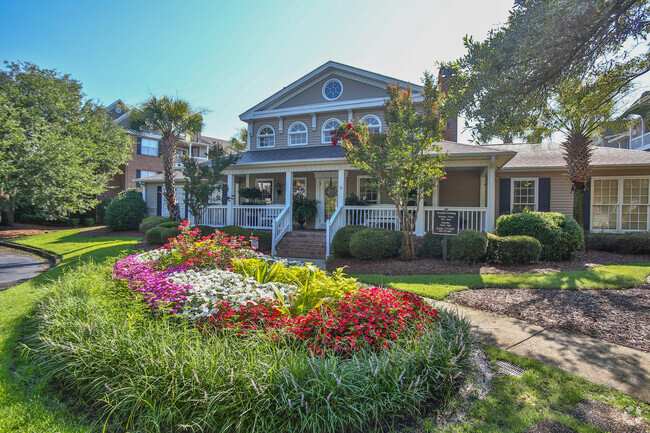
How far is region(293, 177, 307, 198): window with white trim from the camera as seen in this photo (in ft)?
49.7

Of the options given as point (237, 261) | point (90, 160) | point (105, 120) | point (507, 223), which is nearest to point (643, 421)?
point (237, 261)

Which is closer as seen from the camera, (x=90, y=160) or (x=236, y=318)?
(x=236, y=318)

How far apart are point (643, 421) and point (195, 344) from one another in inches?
135

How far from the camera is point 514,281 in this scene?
21.9 ft

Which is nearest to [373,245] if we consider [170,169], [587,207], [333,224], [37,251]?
[333,224]

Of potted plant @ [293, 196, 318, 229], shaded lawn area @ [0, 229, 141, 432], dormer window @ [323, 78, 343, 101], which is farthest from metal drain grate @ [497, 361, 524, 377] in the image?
dormer window @ [323, 78, 343, 101]

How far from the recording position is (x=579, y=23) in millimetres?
5602

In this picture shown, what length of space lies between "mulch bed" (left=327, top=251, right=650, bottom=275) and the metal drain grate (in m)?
4.83

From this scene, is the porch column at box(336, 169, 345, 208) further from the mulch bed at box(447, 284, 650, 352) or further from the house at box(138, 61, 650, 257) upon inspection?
the mulch bed at box(447, 284, 650, 352)

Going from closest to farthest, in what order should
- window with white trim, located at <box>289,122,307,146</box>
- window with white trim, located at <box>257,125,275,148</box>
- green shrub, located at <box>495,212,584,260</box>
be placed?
green shrub, located at <box>495,212,584,260</box> < window with white trim, located at <box>289,122,307,146</box> < window with white trim, located at <box>257,125,275,148</box>

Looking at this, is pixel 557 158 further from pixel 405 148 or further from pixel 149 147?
pixel 149 147

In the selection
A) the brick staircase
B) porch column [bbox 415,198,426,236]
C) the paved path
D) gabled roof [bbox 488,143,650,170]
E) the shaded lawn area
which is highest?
gabled roof [bbox 488,143,650,170]

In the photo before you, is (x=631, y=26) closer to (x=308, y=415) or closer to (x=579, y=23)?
(x=579, y=23)

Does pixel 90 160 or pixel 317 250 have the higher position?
pixel 90 160
